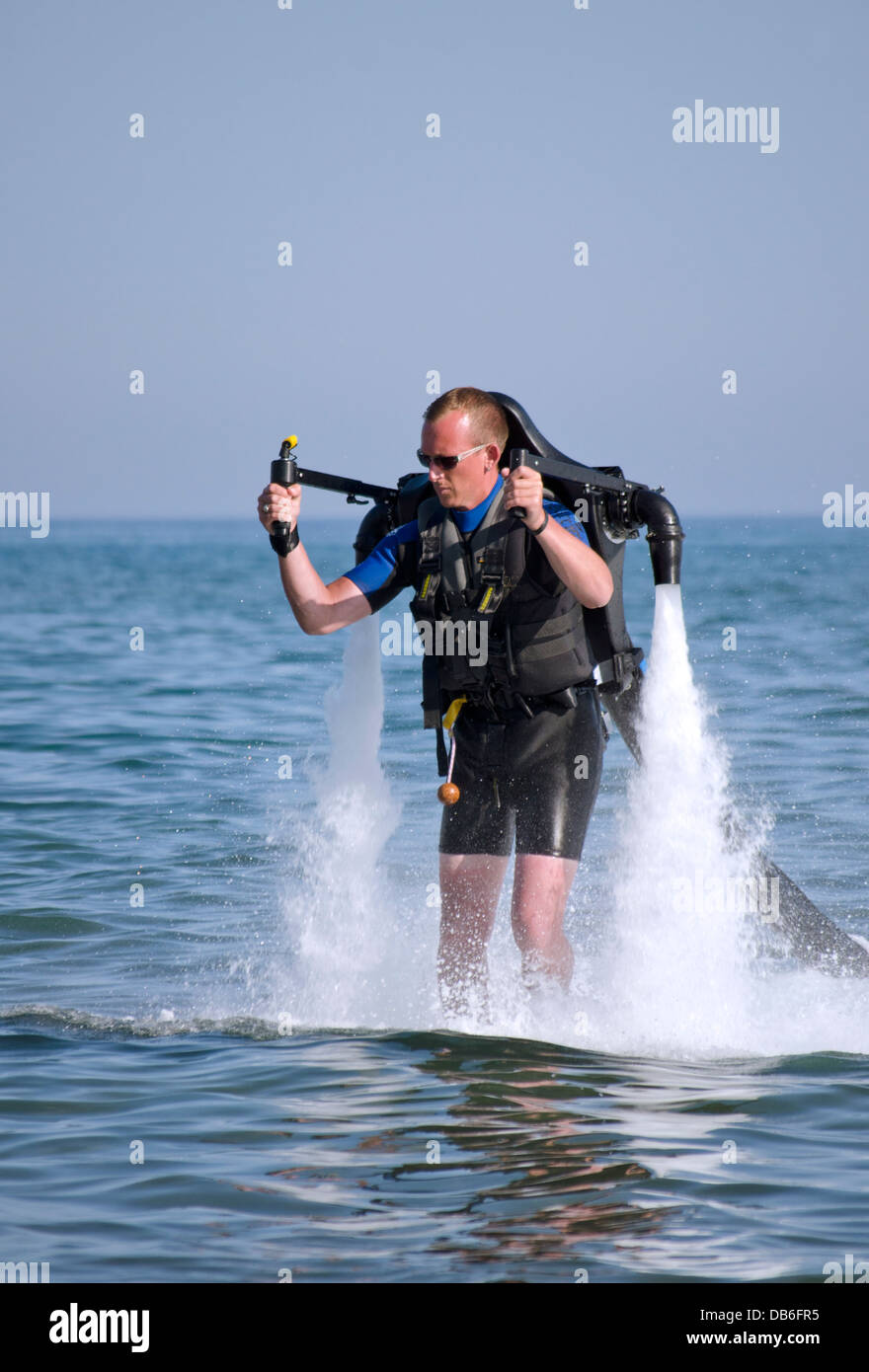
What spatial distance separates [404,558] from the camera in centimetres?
575

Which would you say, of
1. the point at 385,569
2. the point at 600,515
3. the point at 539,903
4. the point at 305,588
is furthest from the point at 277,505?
the point at 539,903

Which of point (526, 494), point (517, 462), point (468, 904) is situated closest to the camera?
point (526, 494)

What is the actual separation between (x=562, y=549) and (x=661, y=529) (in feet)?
2.58

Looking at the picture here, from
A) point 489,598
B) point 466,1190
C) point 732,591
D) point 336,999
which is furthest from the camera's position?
point 732,591

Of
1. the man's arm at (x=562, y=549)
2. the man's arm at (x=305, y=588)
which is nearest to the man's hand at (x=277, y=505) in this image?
the man's arm at (x=305, y=588)

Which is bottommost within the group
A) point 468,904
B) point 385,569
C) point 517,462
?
point 468,904

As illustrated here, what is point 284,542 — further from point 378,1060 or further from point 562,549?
point 378,1060

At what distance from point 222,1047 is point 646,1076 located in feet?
5.42

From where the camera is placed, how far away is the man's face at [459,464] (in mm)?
5355

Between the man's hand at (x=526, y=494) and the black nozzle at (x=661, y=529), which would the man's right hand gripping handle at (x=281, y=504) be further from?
the black nozzle at (x=661, y=529)

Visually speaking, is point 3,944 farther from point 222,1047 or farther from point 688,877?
point 688,877

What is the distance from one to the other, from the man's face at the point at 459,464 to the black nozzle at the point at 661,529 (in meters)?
0.59
